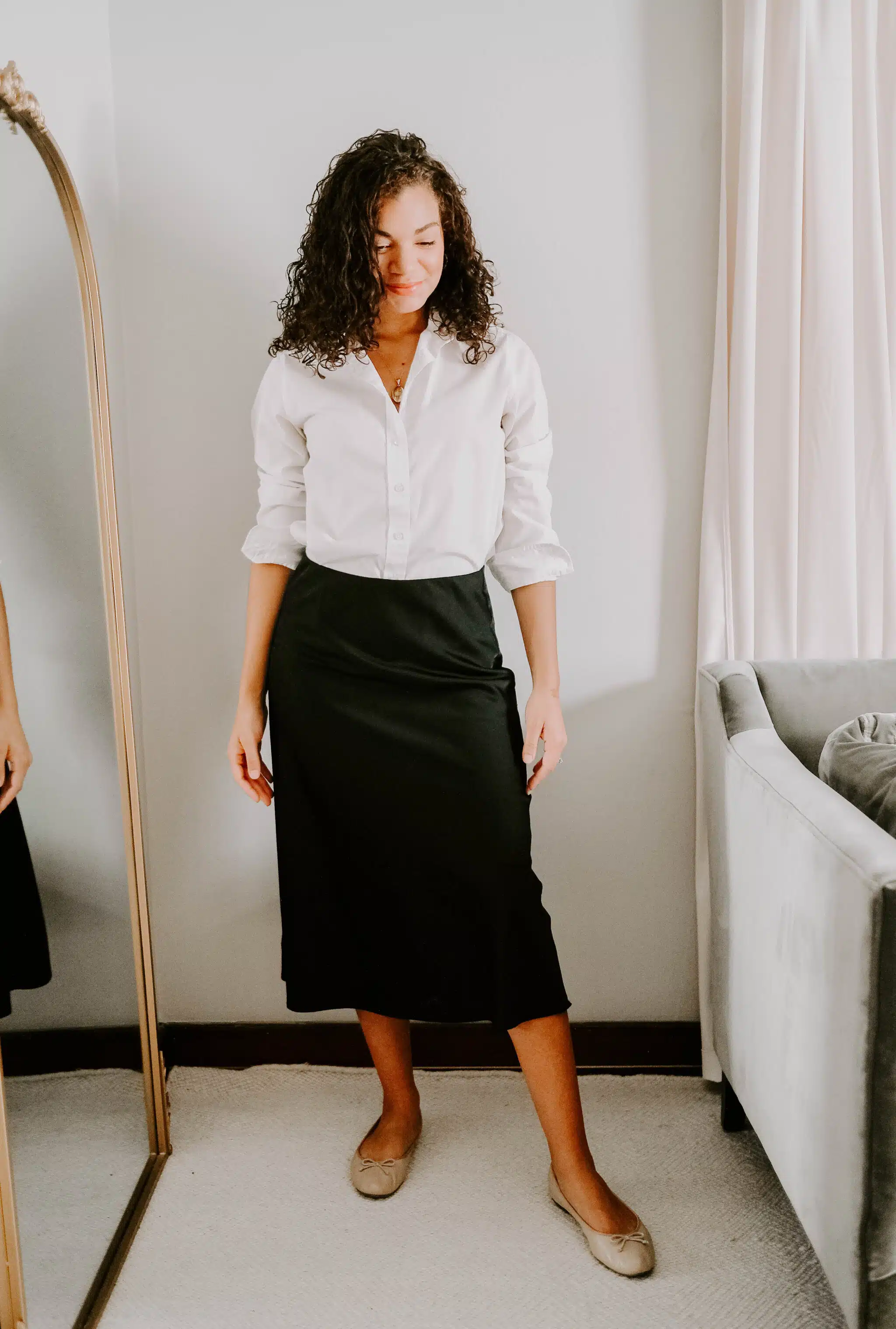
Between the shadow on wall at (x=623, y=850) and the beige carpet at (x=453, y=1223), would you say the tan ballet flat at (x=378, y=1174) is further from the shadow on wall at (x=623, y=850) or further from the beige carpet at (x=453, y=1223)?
the shadow on wall at (x=623, y=850)

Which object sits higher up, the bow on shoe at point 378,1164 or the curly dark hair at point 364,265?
the curly dark hair at point 364,265

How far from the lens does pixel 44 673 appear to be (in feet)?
4.20

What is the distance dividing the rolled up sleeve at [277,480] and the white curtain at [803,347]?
2.38 feet

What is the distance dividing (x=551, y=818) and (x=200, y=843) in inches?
27.2

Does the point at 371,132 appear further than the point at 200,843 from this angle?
No

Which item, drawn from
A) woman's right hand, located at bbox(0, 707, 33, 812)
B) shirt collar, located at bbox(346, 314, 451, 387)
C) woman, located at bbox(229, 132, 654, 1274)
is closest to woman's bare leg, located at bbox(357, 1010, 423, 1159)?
woman, located at bbox(229, 132, 654, 1274)

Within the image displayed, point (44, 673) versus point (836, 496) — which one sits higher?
point (836, 496)

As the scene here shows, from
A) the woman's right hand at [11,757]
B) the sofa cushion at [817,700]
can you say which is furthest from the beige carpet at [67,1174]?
the sofa cushion at [817,700]

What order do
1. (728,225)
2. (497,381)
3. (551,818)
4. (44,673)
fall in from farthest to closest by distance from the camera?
1. (551,818)
2. (728,225)
3. (497,381)
4. (44,673)

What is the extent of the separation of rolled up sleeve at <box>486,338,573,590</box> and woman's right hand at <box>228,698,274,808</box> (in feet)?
1.50

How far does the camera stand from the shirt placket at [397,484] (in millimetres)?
1374

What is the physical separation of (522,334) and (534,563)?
1.64 feet

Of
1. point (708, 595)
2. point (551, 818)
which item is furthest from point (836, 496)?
point (551, 818)

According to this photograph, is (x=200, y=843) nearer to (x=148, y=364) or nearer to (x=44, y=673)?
(x=44, y=673)
